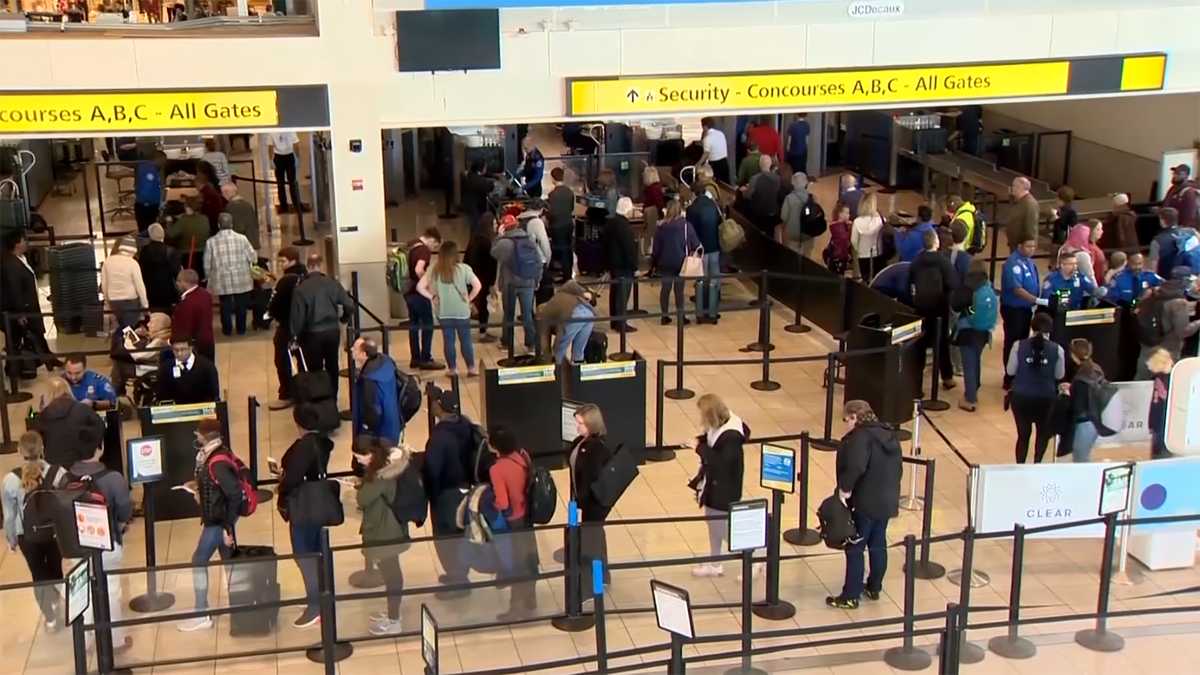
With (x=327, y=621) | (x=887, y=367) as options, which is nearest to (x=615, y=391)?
(x=887, y=367)

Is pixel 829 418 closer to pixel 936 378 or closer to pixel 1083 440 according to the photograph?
pixel 936 378

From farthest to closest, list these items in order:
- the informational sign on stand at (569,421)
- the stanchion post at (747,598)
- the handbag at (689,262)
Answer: the handbag at (689,262) < the informational sign on stand at (569,421) < the stanchion post at (747,598)

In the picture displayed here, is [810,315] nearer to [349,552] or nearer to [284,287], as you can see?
A: [284,287]

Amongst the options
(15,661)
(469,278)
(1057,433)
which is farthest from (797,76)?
(15,661)

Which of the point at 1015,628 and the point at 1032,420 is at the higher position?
Result: the point at 1032,420

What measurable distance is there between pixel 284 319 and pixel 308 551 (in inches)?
182

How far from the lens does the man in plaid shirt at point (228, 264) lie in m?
14.7

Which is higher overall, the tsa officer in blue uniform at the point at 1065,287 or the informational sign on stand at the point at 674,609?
the tsa officer in blue uniform at the point at 1065,287

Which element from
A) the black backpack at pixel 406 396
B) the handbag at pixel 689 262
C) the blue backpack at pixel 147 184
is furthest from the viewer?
the blue backpack at pixel 147 184

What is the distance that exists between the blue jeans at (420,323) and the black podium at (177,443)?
3656mm

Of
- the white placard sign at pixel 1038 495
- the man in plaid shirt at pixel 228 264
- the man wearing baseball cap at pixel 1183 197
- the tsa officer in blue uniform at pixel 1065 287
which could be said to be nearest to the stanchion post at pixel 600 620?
the white placard sign at pixel 1038 495

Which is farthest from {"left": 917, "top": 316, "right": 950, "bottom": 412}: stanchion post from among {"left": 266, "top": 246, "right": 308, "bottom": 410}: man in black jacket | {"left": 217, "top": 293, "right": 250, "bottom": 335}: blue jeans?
{"left": 217, "top": 293, "right": 250, "bottom": 335}: blue jeans

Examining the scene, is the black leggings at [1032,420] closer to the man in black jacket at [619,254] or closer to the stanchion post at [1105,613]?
the stanchion post at [1105,613]

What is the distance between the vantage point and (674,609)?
719cm
